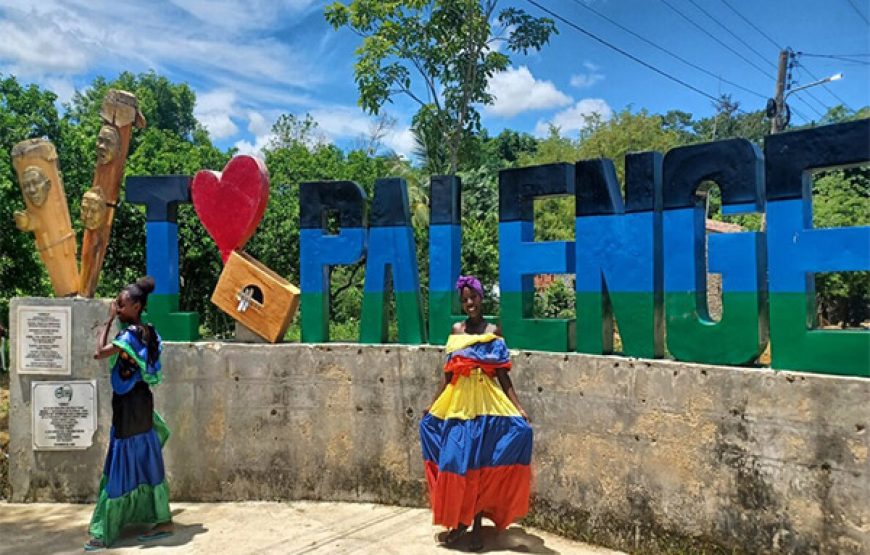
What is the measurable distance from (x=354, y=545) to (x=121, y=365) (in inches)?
77.6

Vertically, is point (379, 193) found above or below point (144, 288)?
above

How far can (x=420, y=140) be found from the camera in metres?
17.0

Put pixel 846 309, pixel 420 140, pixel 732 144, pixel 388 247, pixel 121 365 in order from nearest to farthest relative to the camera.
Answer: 1. pixel 732 144
2. pixel 121 365
3. pixel 388 247
4. pixel 420 140
5. pixel 846 309

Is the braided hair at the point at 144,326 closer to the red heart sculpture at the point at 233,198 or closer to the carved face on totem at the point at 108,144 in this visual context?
the red heart sculpture at the point at 233,198

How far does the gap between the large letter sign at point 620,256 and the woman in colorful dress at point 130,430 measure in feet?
9.78

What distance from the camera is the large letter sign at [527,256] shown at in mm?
4930

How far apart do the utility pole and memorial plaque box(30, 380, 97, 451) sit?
16.4m

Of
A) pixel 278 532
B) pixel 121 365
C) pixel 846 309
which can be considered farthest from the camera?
pixel 846 309

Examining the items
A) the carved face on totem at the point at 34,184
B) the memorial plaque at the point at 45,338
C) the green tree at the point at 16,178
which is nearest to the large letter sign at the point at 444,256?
the memorial plaque at the point at 45,338

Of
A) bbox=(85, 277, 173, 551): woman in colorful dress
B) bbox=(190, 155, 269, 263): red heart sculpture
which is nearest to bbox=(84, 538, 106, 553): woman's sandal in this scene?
bbox=(85, 277, 173, 551): woman in colorful dress

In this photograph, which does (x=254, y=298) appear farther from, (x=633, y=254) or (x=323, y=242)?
(x=633, y=254)

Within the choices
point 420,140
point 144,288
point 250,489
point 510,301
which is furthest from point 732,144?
point 420,140

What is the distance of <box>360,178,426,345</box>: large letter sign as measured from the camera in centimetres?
552

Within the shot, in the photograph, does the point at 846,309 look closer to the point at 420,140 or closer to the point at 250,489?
the point at 420,140
